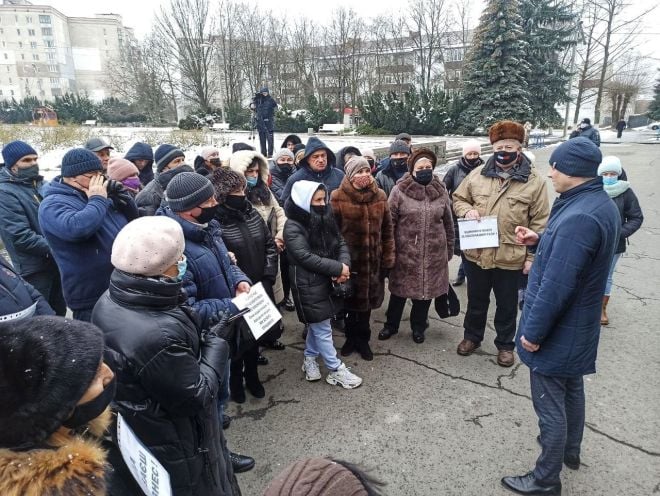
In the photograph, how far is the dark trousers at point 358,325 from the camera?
4.12 metres

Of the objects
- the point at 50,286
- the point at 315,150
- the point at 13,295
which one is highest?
the point at 315,150

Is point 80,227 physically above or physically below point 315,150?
below

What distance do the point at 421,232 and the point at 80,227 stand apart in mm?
2883

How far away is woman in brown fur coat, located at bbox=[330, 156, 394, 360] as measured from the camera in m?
3.92

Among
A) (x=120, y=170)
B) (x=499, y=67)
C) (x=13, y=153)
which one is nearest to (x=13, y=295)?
(x=13, y=153)

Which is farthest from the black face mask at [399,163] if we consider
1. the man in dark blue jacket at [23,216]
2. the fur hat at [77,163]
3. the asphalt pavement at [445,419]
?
the man in dark blue jacket at [23,216]

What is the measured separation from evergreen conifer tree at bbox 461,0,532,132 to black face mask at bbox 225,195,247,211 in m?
23.5

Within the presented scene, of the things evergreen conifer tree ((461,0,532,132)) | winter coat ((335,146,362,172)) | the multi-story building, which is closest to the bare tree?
evergreen conifer tree ((461,0,532,132))

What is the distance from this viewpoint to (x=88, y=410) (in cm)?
121

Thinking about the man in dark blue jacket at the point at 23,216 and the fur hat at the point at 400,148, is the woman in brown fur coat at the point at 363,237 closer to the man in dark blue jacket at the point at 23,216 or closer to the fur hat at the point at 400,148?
the fur hat at the point at 400,148

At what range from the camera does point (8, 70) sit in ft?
251

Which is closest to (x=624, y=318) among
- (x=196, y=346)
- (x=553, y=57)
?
(x=196, y=346)

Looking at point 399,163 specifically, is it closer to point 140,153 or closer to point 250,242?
point 250,242

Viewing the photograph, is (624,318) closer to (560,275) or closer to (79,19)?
(560,275)
